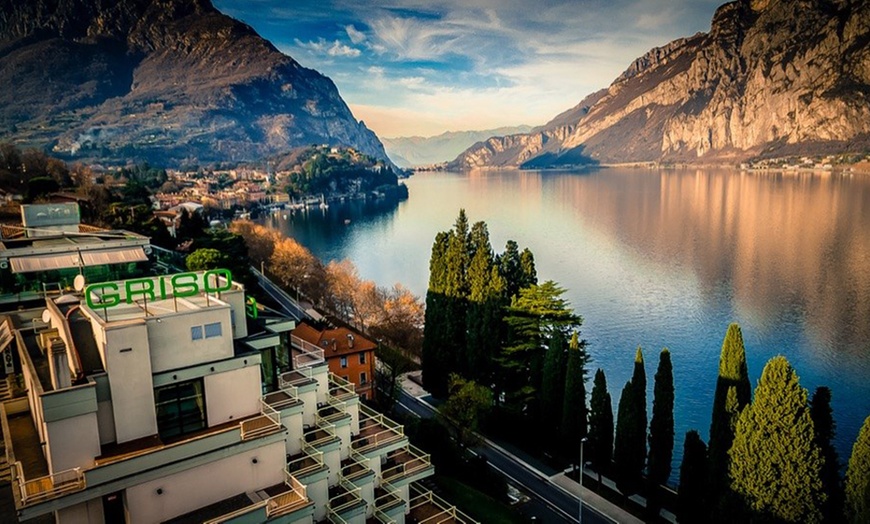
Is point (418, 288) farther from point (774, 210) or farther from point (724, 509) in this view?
point (774, 210)

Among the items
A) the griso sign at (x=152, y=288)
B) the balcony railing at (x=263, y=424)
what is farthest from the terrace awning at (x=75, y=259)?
the balcony railing at (x=263, y=424)

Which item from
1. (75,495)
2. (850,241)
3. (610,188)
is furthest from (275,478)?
(610,188)

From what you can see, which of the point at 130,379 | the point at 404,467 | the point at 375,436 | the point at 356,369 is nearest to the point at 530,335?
the point at 356,369

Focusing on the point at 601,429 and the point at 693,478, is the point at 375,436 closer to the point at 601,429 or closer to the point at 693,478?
the point at 601,429

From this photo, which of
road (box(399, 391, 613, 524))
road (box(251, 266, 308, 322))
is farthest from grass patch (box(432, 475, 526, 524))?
road (box(251, 266, 308, 322))

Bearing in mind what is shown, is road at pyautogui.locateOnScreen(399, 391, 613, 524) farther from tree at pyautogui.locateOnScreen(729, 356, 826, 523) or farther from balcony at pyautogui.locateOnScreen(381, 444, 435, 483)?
balcony at pyautogui.locateOnScreen(381, 444, 435, 483)
